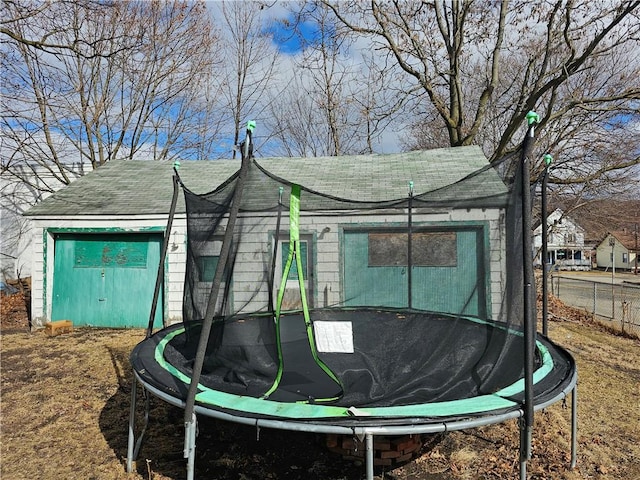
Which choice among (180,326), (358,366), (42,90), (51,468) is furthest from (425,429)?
(42,90)

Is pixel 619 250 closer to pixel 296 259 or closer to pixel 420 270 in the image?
pixel 420 270

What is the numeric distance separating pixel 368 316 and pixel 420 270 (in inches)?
17.4

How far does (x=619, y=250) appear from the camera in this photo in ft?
117

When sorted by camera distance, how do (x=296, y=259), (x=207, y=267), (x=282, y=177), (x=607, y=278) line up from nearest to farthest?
(x=296, y=259), (x=207, y=267), (x=282, y=177), (x=607, y=278)

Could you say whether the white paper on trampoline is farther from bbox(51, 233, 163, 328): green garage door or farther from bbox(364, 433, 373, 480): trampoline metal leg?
bbox(51, 233, 163, 328): green garage door

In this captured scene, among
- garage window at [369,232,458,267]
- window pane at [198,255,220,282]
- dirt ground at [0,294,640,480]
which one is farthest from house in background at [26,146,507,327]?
garage window at [369,232,458,267]

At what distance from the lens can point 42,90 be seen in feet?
32.0

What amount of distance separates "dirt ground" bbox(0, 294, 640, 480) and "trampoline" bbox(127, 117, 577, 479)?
28cm

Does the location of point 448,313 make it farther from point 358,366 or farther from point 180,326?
point 180,326

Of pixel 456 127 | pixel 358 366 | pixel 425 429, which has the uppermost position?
pixel 456 127

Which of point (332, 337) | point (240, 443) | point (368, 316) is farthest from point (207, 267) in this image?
point (240, 443)

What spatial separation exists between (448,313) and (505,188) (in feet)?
2.37

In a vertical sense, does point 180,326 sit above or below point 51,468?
above

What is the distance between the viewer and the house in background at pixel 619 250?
33541 millimetres
